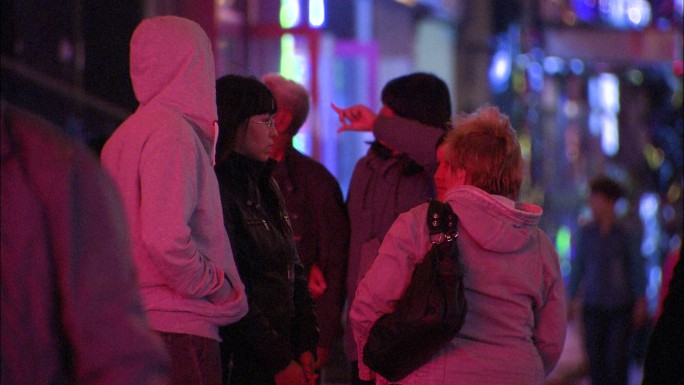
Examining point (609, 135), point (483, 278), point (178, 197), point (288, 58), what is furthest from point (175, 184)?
point (609, 135)

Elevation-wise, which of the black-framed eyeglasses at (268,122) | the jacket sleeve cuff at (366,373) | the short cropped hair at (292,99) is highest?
the black-framed eyeglasses at (268,122)

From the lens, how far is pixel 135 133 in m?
3.23

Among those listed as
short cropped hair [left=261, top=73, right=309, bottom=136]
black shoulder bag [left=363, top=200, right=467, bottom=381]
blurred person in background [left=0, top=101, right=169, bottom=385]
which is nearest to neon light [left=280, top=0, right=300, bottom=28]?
short cropped hair [left=261, top=73, right=309, bottom=136]

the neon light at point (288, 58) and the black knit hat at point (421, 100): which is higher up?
the black knit hat at point (421, 100)

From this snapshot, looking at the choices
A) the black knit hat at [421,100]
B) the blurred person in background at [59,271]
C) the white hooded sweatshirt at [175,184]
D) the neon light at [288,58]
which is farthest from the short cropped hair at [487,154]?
the neon light at [288,58]

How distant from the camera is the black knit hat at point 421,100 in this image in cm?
479

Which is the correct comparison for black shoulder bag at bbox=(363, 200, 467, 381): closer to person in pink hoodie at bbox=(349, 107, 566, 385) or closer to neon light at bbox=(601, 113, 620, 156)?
person in pink hoodie at bbox=(349, 107, 566, 385)

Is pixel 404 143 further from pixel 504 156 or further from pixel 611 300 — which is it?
pixel 611 300

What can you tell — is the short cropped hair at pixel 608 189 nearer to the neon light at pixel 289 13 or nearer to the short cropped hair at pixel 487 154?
the neon light at pixel 289 13

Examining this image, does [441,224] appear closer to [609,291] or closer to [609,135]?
[609,291]

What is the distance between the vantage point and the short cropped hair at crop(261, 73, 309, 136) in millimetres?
4992

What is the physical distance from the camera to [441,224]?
11.2 feet

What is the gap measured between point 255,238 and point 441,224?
72 centimetres

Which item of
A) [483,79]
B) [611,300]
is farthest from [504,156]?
[483,79]
